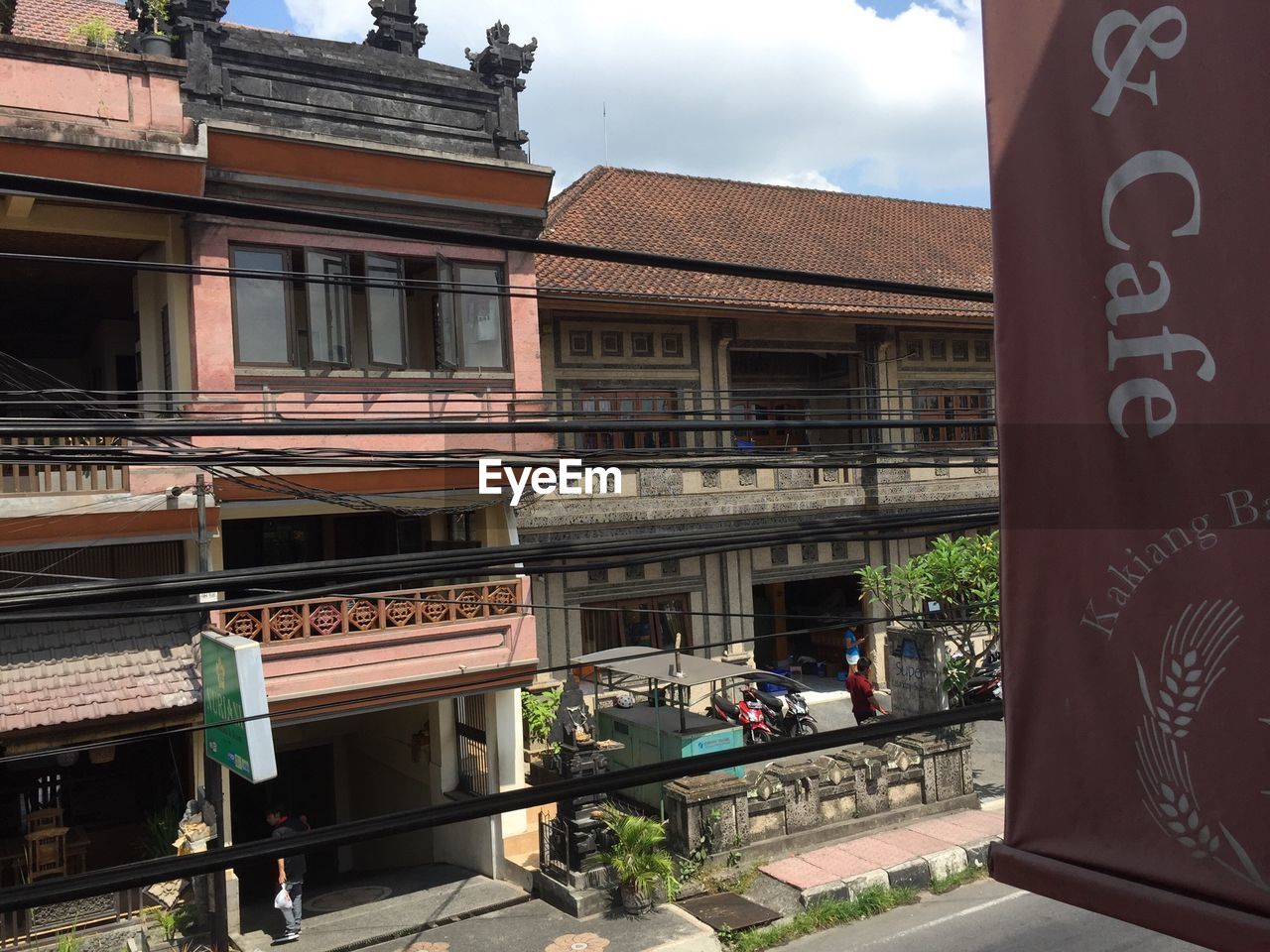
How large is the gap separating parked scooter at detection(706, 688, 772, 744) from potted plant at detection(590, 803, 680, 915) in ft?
14.5

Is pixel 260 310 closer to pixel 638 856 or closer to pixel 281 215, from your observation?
pixel 638 856

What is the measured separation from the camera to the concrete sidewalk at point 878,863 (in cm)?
1197

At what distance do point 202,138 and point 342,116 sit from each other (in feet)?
7.49

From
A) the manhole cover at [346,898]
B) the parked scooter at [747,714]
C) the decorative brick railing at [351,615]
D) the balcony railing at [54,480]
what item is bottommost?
the manhole cover at [346,898]

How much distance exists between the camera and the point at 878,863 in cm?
1275

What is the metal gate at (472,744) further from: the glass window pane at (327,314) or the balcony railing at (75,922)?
the glass window pane at (327,314)

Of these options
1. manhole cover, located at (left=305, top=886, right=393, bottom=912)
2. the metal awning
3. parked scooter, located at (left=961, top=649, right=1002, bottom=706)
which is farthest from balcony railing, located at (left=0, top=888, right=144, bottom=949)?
parked scooter, located at (left=961, top=649, right=1002, bottom=706)

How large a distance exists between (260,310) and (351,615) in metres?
3.80

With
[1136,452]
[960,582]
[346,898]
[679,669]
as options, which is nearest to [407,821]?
[1136,452]

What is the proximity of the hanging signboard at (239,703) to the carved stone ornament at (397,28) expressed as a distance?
27.4 ft

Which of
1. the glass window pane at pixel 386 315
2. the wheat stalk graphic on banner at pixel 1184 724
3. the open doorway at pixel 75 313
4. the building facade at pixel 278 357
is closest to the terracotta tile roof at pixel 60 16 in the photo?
the building facade at pixel 278 357

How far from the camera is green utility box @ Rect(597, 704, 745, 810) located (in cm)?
1380

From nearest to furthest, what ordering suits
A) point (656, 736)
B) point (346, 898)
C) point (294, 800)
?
1. point (346, 898)
2. point (656, 736)
3. point (294, 800)

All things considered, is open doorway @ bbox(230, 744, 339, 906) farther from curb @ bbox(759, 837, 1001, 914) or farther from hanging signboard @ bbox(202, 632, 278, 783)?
curb @ bbox(759, 837, 1001, 914)
